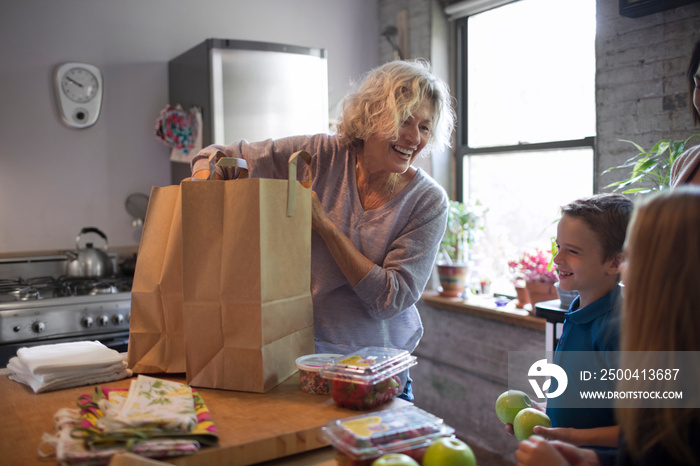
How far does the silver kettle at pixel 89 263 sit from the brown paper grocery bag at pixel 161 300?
5.94ft

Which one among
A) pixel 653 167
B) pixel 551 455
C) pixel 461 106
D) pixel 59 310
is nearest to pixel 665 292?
pixel 551 455

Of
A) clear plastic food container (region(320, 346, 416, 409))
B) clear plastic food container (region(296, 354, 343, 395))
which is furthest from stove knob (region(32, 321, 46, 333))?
clear plastic food container (region(320, 346, 416, 409))

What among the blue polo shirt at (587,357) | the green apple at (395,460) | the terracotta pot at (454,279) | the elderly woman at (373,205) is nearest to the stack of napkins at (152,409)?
the green apple at (395,460)

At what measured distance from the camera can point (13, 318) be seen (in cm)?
247

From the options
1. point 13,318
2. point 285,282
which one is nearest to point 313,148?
point 285,282

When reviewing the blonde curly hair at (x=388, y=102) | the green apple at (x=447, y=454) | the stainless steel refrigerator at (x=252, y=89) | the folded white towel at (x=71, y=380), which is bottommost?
the folded white towel at (x=71, y=380)

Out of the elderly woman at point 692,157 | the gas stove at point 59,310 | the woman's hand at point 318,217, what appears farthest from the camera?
the gas stove at point 59,310

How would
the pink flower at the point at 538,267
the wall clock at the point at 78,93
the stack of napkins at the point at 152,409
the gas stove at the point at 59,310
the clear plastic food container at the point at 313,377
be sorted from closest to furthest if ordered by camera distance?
the stack of napkins at the point at 152,409
the clear plastic food container at the point at 313,377
the gas stove at the point at 59,310
the pink flower at the point at 538,267
the wall clock at the point at 78,93

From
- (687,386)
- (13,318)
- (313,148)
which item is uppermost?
(313,148)

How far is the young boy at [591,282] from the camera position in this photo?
1.26 m

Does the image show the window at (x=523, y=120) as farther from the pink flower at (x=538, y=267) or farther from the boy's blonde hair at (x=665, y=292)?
the boy's blonde hair at (x=665, y=292)

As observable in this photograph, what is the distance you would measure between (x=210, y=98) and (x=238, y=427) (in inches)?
86.5

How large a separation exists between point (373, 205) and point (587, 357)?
0.68 meters

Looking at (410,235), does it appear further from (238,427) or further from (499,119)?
(499,119)
